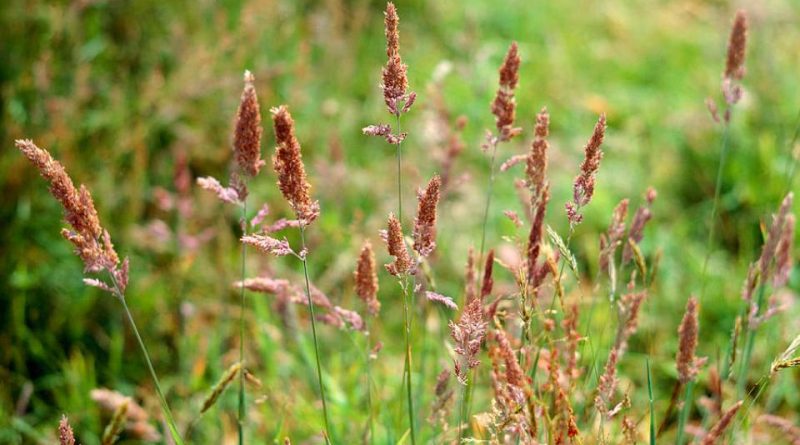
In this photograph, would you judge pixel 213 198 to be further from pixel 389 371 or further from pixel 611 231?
pixel 611 231

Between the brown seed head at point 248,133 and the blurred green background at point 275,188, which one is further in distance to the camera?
the blurred green background at point 275,188

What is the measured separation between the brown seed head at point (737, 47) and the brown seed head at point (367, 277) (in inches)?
32.3

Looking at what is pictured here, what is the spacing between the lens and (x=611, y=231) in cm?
151

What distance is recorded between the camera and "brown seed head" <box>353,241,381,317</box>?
143 centimetres

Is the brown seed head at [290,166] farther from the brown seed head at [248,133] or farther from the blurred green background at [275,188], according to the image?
the blurred green background at [275,188]

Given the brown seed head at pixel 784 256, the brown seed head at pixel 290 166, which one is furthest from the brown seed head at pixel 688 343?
the brown seed head at pixel 290 166

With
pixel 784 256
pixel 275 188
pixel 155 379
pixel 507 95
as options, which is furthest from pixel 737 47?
pixel 275 188

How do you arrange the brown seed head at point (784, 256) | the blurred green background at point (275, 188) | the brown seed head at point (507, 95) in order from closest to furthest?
the brown seed head at point (507, 95) → the brown seed head at point (784, 256) → the blurred green background at point (275, 188)

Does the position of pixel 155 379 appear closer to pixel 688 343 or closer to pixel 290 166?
pixel 290 166

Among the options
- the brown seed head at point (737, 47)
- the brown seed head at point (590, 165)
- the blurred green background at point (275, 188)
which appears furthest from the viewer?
the blurred green background at point (275, 188)

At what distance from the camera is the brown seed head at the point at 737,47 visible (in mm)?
1613

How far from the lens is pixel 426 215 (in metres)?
1.17

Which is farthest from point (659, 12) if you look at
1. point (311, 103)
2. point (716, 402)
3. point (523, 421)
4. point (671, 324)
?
point (523, 421)

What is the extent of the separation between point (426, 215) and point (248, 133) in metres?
0.30
